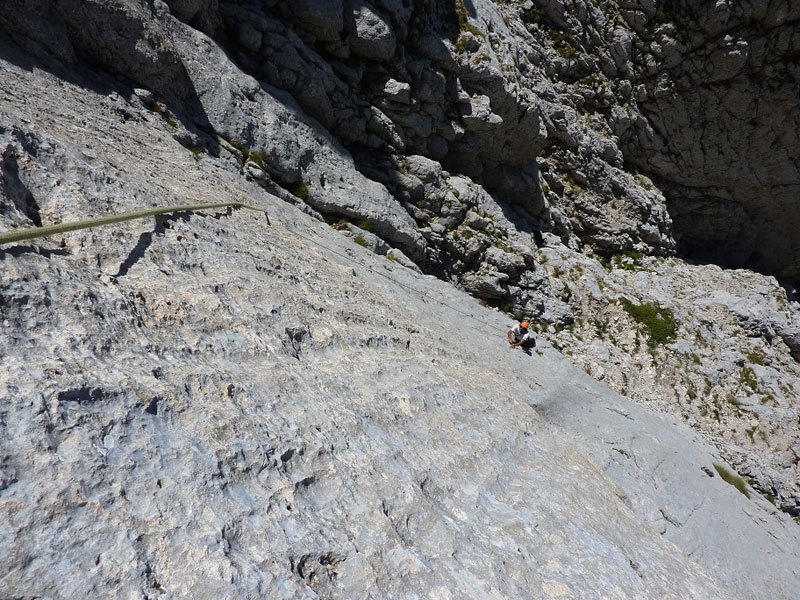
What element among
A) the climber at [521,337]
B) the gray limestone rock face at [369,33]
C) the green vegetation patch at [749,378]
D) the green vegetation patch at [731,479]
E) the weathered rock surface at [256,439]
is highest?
the gray limestone rock face at [369,33]

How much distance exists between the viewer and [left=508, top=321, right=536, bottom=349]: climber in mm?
15891

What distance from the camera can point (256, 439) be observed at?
201 inches

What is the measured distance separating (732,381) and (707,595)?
85.7ft

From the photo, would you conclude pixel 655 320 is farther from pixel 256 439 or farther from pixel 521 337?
pixel 256 439

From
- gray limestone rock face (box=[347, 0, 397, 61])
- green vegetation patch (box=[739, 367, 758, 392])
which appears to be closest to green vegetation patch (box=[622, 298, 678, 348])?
green vegetation patch (box=[739, 367, 758, 392])

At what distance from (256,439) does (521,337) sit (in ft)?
42.1

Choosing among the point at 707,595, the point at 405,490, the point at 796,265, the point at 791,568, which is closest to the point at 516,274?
the point at 791,568

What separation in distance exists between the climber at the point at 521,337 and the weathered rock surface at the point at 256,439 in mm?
3702

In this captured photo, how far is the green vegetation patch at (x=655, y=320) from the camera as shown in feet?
93.7

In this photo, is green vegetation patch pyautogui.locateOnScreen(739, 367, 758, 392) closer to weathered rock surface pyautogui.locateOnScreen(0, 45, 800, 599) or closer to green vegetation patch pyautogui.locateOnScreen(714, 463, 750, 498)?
green vegetation patch pyautogui.locateOnScreen(714, 463, 750, 498)

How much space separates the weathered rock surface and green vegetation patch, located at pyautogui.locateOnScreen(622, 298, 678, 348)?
716 inches

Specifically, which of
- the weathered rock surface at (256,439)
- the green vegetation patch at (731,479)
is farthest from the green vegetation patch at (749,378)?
the weathered rock surface at (256,439)

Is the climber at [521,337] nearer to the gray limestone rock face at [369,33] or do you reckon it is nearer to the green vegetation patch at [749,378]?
the gray limestone rock face at [369,33]

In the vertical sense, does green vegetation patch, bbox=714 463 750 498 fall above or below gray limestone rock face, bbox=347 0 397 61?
below
